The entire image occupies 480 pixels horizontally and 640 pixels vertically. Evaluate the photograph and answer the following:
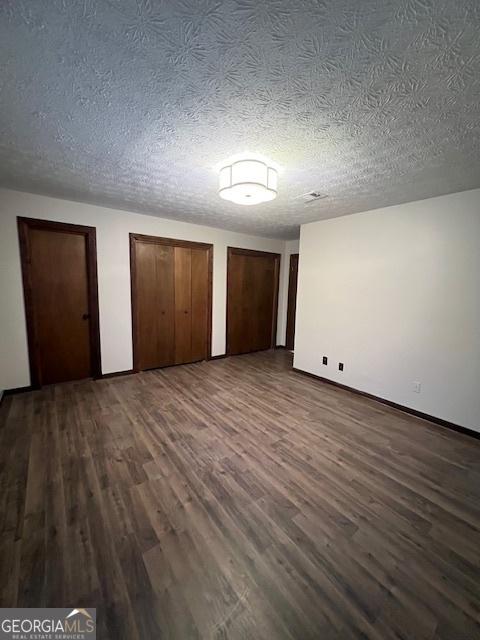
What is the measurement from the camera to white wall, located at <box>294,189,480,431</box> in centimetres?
248

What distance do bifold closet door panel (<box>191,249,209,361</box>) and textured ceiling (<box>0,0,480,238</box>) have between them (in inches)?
81.3

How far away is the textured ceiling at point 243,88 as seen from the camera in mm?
910

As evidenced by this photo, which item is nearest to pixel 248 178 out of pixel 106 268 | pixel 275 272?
pixel 106 268

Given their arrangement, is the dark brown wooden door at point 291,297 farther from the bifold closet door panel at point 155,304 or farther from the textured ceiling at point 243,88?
the textured ceiling at point 243,88

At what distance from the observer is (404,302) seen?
288 centimetres

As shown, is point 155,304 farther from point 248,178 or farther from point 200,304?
point 248,178

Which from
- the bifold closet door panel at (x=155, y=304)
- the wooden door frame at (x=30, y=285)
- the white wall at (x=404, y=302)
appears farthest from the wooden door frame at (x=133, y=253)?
the white wall at (x=404, y=302)

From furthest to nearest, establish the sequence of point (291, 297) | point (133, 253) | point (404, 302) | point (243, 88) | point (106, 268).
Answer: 1. point (291, 297)
2. point (133, 253)
3. point (106, 268)
4. point (404, 302)
5. point (243, 88)

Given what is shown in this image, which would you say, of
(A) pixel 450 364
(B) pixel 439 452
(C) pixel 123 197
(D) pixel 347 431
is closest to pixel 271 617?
(D) pixel 347 431

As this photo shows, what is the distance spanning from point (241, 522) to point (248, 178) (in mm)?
2325

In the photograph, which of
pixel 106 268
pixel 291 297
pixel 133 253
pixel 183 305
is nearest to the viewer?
pixel 106 268

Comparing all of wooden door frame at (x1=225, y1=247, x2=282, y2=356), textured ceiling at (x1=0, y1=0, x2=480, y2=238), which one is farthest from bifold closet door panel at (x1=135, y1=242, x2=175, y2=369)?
textured ceiling at (x1=0, y1=0, x2=480, y2=238)

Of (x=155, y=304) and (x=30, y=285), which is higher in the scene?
(x=30, y=285)

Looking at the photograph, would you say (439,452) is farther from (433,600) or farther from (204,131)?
(204,131)
